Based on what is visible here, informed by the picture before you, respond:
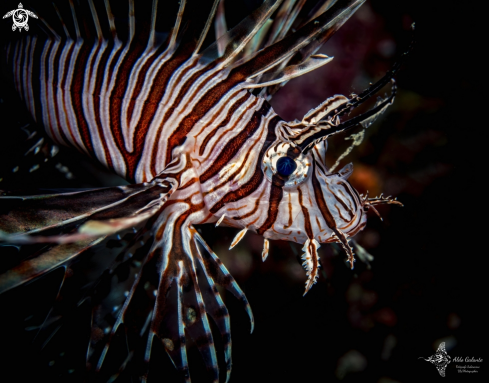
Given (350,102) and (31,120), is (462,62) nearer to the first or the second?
(350,102)

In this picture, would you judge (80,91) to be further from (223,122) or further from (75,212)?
(75,212)

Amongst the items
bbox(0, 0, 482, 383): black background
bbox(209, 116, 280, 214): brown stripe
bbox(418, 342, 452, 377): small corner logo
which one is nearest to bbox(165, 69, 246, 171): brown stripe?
bbox(209, 116, 280, 214): brown stripe

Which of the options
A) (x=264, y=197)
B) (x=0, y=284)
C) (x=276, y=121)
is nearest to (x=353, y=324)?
(x=264, y=197)

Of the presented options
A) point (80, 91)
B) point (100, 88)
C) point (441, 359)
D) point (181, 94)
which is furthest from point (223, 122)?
point (441, 359)

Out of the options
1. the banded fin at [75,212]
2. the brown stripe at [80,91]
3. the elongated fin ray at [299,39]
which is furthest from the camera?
the brown stripe at [80,91]

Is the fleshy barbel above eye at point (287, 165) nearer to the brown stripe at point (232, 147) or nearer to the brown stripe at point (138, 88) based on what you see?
the brown stripe at point (232, 147)

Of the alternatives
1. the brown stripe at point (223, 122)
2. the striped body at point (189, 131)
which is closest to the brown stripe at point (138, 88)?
the striped body at point (189, 131)
